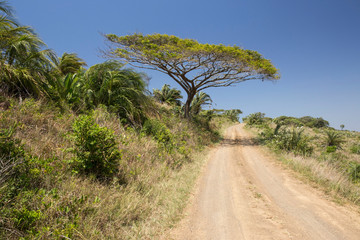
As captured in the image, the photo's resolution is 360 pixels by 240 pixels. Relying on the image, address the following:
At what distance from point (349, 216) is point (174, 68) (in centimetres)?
1352

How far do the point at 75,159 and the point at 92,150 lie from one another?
0.37 metres

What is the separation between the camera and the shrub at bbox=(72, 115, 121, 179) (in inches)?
150

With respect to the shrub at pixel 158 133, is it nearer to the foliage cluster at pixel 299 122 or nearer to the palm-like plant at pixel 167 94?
the palm-like plant at pixel 167 94

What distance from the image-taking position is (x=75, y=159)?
145 inches

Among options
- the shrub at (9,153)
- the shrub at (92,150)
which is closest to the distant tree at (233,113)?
the shrub at (92,150)

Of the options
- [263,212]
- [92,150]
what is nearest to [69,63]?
[92,150]

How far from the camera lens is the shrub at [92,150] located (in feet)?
12.5

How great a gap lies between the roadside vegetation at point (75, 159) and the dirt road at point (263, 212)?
560 millimetres

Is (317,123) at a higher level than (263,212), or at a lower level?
higher

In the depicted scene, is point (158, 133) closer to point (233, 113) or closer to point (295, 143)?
point (295, 143)

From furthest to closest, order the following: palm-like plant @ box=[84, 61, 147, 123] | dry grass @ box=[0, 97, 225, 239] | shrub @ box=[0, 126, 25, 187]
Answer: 1. palm-like plant @ box=[84, 61, 147, 123]
2. shrub @ box=[0, 126, 25, 187]
3. dry grass @ box=[0, 97, 225, 239]

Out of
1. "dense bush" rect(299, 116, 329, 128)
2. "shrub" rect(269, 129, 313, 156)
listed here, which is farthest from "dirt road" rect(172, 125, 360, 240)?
"dense bush" rect(299, 116, 329, 128)

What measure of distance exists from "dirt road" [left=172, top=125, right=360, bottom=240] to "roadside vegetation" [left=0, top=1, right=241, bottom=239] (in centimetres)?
56

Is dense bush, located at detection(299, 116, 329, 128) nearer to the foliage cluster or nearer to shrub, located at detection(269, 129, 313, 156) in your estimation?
the foliage cluster
